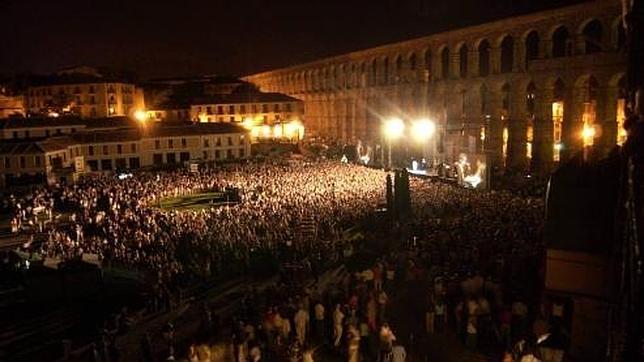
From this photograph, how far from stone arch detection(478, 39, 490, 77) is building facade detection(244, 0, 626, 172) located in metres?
0.16

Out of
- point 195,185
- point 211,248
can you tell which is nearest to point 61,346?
point 211,248

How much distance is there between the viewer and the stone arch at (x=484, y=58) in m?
37.0

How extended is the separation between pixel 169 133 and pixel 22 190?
1522cm

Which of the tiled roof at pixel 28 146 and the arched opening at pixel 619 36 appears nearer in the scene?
the arched opening at pixel 619 36

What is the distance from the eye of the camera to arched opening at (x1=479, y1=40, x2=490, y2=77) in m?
37.0

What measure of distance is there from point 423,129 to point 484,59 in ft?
26.2

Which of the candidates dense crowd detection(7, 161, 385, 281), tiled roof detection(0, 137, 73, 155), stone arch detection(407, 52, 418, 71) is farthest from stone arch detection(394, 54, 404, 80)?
tiled roof detection(0, 137, 73, 155)

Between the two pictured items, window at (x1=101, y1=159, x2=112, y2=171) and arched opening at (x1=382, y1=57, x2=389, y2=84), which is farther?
arched opening at (x1=382, y1=57, x2=389, y2=84)

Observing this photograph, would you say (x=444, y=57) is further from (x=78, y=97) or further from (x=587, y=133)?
(x=78, y=97)

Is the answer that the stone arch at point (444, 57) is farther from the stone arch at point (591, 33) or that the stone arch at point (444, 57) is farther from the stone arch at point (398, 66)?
the stone arch at point (591, 33)

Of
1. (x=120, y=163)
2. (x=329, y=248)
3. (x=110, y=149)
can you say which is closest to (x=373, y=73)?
(x=120, y=163)

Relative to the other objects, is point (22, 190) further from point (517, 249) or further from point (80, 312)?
point (517, 249)

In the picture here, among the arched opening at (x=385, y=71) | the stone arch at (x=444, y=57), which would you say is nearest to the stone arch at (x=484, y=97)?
the stone arch at (x=444, y=57)

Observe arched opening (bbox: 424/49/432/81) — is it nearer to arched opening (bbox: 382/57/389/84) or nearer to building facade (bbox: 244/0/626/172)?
building facade (bbox: 244/0/626/172)
